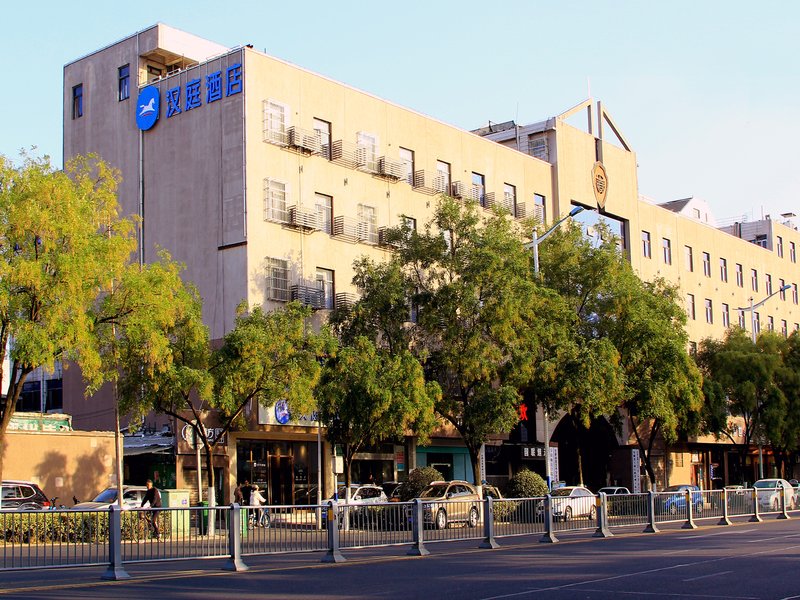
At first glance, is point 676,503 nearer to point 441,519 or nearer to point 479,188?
point 441,519

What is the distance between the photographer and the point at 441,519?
25.2 metres

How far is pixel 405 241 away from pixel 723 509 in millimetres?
14999

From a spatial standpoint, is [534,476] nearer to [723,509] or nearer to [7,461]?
[723,509]

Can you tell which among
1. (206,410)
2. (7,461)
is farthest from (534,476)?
(7,461)

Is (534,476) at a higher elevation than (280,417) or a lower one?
lower

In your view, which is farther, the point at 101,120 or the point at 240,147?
the point at 101,120

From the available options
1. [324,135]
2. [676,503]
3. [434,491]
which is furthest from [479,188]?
[676,503]

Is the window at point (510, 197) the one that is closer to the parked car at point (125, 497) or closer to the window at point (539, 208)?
the window at point (539, 208)

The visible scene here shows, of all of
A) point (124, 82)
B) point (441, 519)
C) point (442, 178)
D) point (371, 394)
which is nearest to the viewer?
point (441, 519)

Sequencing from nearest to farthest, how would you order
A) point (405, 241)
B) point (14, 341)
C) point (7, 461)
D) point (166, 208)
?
point (14, 341) → point (7, 461) → point (405, 241) → point (166, 208)

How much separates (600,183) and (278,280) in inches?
1010

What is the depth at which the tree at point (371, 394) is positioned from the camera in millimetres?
35906

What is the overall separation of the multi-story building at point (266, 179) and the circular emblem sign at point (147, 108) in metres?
0.06

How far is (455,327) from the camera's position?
38312mm
